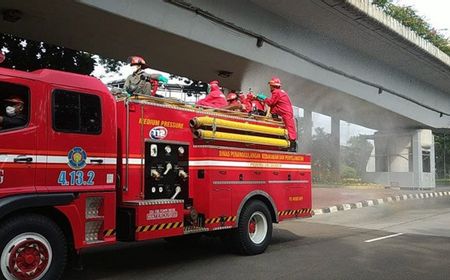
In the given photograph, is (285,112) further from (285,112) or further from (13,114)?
(13,114)

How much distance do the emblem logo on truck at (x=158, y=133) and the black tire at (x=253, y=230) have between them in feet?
6.71

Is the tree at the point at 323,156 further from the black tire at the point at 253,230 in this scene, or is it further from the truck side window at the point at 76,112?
the truck side window at the point at 76,112

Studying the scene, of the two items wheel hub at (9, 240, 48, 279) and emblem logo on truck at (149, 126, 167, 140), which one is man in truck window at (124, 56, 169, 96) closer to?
emblem logo on truck at (149, 126, 167, 140)

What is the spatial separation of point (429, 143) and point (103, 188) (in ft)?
83.1

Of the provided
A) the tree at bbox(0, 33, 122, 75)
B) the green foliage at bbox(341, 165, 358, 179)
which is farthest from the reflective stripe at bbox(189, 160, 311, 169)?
the green foliage at bbox(341, 165, 358, 179)

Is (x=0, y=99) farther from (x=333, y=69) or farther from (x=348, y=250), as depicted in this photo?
(x=333, y=69)

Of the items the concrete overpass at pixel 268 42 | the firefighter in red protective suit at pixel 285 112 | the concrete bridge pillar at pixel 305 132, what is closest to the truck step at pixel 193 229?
the firefighter in red protective suit at pixel 285 112

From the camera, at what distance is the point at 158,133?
7.23 m

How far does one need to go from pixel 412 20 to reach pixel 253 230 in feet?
97.6

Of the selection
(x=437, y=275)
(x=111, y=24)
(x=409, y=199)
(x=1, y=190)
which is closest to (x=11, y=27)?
(x=111, y=24)

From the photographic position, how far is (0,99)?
5477mm

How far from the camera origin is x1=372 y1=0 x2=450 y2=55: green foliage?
33406 millimetres

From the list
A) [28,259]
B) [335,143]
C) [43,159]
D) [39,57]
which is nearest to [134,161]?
[43,159]

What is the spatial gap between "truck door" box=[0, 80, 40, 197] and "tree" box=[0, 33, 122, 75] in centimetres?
907
